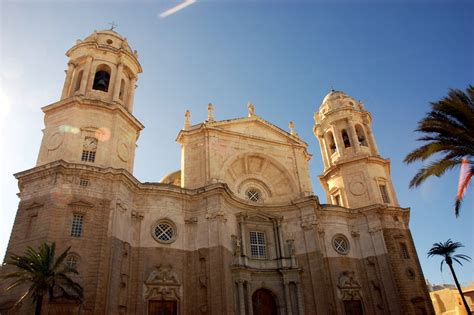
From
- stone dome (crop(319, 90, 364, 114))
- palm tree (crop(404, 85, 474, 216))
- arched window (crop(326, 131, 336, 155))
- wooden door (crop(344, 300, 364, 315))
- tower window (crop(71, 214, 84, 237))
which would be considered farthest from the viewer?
stone dome (crop(319, 90, 364, 114))

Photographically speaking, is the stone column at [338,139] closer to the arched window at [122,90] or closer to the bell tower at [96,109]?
the bell tower at [96,109]

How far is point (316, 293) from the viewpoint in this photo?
83.6 feet

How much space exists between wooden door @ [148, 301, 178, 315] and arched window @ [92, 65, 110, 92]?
630 inches

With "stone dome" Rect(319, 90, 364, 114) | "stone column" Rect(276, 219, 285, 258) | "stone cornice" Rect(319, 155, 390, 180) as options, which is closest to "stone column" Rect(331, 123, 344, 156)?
"stone cornice" Rect(319, 155, 390, 180)

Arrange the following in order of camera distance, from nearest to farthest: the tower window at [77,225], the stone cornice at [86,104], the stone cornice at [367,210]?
the tower window at [77,225]
the stone cornice at [86,104]
the stone cornice at [367,210]

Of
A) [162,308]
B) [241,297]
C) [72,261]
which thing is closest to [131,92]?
[72,261]

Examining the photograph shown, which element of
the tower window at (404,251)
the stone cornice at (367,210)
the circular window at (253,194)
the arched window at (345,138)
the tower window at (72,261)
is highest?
the arched window at (345,138)

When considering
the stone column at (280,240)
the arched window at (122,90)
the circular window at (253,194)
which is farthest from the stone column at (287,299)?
the arched window at (122,90)

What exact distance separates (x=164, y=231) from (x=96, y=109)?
31.4ft

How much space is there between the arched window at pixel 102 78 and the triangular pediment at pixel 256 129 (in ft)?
28.8

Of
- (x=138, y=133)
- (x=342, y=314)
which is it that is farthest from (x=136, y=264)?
(x=342, y=314)

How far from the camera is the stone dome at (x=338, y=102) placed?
3806cm

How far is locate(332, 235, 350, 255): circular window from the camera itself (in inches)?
1152

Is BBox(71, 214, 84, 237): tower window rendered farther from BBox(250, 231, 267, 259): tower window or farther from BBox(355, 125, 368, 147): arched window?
BBox(355, 125, 368, 147): arched window
